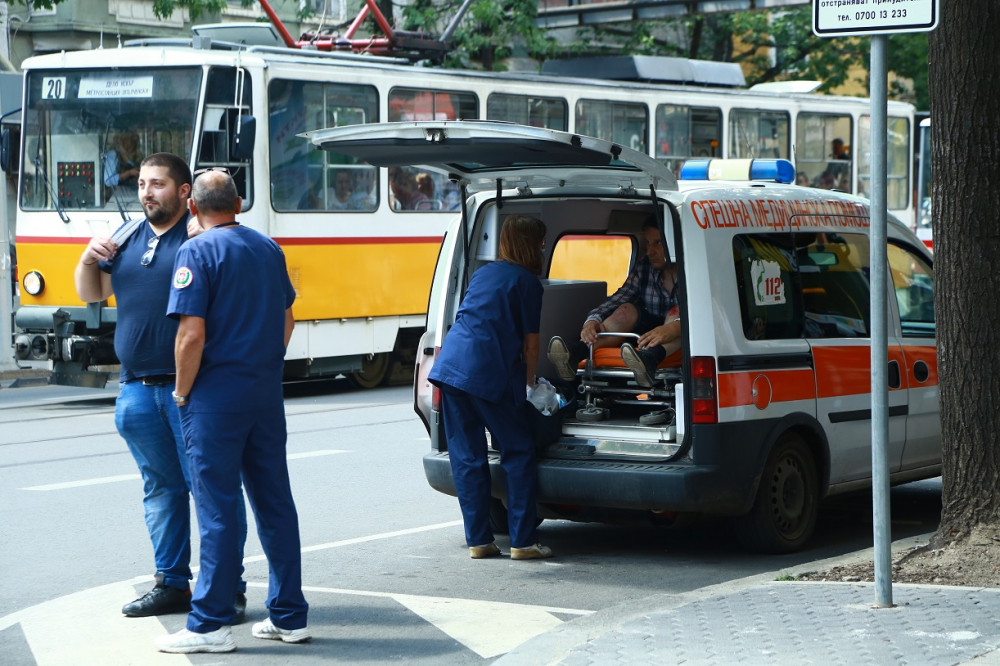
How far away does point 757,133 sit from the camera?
66.5 ft

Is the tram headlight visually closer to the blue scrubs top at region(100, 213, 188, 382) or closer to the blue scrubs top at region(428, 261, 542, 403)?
the blue scrubs top at region(428, 261, 542, 403)

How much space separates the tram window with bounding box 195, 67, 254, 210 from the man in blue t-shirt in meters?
8.78

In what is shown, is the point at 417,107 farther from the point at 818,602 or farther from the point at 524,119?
the point at 818,602

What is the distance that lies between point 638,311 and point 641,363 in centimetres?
78

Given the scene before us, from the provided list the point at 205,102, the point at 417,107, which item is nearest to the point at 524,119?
the point at 417,107

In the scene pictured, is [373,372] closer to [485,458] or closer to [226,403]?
[485,458]

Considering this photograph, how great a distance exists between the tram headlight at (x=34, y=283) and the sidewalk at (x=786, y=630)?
9.88 m

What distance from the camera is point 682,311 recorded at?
7141 millimetres

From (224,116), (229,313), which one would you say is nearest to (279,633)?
(229,313)

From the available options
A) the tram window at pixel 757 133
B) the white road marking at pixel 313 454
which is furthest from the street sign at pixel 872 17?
the tram window at pixel 757 133

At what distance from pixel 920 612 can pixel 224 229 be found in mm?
3048

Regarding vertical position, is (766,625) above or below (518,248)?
below

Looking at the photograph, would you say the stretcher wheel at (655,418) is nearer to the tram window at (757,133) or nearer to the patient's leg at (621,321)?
the patient's leg at (621,321)

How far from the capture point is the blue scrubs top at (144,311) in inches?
240
